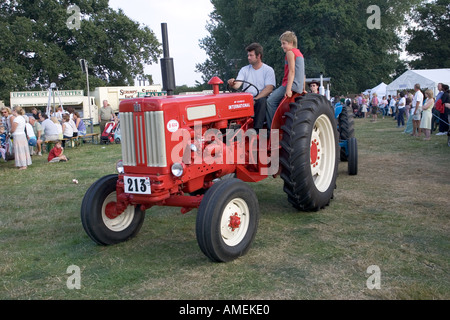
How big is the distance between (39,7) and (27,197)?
109ft

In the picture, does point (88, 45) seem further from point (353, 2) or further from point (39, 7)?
point (353, 2)

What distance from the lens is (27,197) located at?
22.2 ft

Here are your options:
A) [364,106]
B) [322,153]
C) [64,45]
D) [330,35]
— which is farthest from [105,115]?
[330,35]

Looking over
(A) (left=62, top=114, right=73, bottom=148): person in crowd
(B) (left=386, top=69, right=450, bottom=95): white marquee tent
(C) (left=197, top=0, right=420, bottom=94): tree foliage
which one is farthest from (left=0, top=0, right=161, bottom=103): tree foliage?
(B) (left=386, top=69, right=450, bottom=95): white marquee tent

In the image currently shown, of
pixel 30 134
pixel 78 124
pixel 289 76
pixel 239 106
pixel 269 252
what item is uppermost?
pixel 289 76

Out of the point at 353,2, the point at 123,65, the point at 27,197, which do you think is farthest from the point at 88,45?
the point at 27,197

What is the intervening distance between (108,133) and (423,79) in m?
17.4

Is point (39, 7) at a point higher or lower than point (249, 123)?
higher

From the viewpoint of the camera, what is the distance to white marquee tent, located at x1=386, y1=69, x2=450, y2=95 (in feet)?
73.4

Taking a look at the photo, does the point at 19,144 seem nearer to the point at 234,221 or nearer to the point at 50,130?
the point at 50,130

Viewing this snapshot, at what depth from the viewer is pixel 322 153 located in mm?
5660

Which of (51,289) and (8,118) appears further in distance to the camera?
(8,118)
